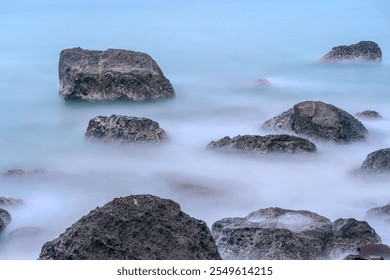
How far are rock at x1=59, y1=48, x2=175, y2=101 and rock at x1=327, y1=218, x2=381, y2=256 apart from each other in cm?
298

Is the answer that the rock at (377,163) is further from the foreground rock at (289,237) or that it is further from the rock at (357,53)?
the rock at (357,53)

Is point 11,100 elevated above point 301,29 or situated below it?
below

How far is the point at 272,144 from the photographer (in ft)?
13.5

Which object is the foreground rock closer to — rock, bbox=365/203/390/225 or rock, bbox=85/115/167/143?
rock, bbox=365/203/390/225

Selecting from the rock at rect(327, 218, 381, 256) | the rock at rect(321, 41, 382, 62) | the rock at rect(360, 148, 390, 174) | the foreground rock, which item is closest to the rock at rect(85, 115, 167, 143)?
the rock at rect(360, 148, 390, 174)

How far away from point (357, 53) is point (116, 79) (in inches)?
99.0

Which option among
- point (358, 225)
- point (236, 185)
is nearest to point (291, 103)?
point (236, 185)

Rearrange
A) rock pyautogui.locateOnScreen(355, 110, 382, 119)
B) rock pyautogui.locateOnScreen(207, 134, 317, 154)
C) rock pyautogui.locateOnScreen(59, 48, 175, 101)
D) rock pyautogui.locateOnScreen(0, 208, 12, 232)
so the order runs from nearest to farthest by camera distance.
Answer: rock pyautogui.locateOnScreen(0, 208, 12, 232)
rock pyautogui.locateOnScreen(207, 134, 317, 154)
rock pyautogui.locateOnScreen(355, 110, 382, 119)
rock pyautogui.locateOnScreen(59, 48, 175, 101)

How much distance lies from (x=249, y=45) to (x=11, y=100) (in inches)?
104

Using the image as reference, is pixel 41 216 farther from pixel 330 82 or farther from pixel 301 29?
pixel 301 29

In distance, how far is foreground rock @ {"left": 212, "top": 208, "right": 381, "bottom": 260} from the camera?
9.65 ft

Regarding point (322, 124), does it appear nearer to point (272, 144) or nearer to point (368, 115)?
point (272, 144)

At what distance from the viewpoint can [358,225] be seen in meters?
3.03

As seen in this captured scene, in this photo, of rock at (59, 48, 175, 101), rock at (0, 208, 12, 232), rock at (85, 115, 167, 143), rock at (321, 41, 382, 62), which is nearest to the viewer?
rock at (0, 208, 12, 232)
